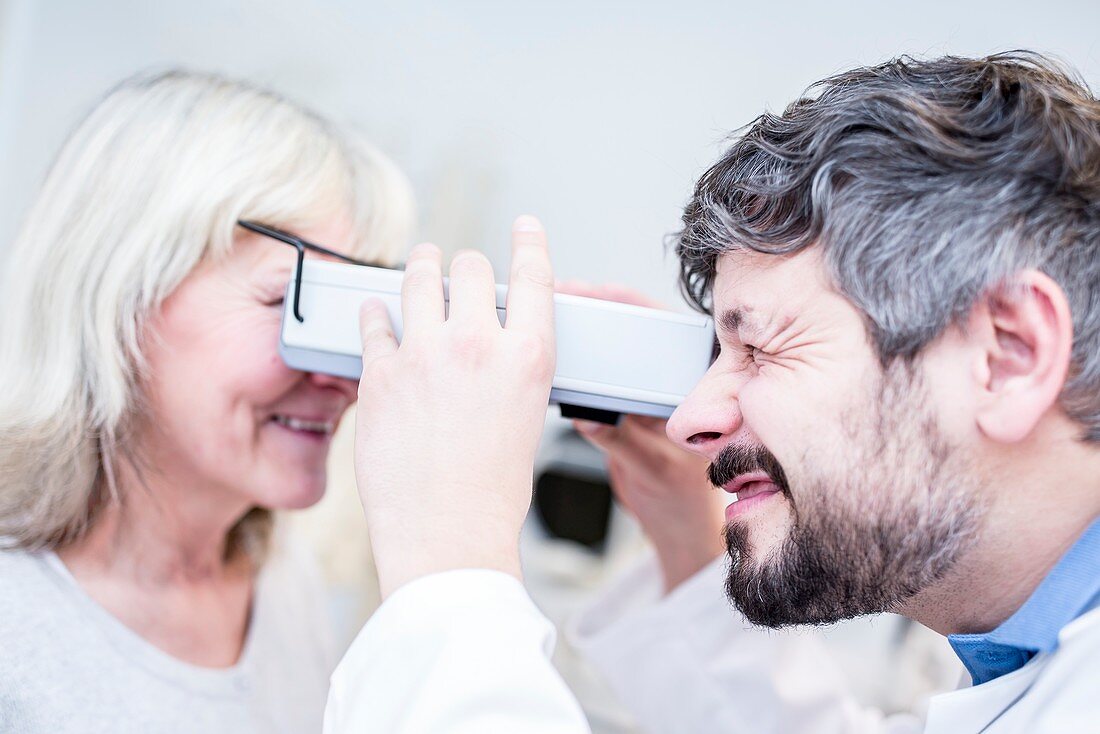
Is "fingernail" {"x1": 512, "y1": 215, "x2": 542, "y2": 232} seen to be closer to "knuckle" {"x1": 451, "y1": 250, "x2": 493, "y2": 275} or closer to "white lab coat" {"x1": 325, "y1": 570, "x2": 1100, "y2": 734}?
"knuckle" {"x1": 451, "y1": 250, "x2": 493, "y2": 275}

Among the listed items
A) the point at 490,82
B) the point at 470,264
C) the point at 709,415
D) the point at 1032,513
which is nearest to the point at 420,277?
the point at 470,264

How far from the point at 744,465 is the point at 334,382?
0.52 meters

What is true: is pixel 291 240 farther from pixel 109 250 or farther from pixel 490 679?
pixel 490 679

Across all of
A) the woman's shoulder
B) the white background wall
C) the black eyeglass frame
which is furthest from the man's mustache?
the white background wall

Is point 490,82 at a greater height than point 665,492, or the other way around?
point 490,82

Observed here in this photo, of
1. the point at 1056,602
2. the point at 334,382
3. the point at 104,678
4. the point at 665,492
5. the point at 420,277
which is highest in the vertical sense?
the point at 420,277

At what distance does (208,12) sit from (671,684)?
75.8 inches

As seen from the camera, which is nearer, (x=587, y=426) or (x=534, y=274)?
(x=534, y=274)

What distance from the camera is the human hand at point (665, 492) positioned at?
1088 mm

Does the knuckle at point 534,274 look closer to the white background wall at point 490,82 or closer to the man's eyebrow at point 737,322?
the man's eyebrow at point 737,322

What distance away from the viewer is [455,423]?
0.62m

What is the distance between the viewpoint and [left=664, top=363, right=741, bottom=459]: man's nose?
73cm

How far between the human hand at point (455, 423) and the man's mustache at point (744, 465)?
0.18m

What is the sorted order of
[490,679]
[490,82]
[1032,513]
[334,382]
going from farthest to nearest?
[490,82], [334,382], [1032,513], [490,679]
